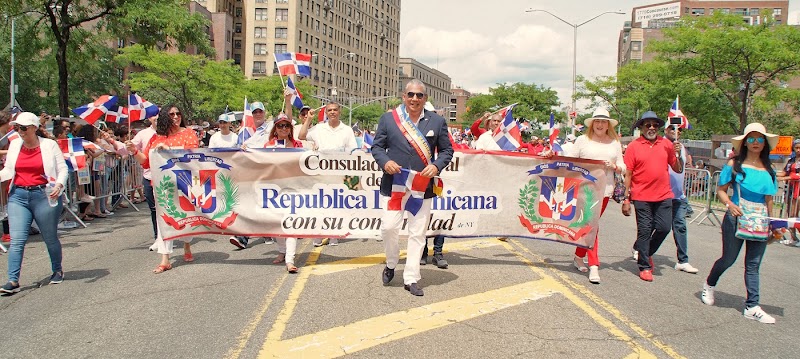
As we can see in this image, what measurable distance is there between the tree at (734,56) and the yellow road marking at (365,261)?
23.0m

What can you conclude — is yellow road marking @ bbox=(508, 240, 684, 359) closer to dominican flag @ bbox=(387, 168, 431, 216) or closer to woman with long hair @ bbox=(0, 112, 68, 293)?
dominican flag @ bbox=(387, 168, 431, 216)

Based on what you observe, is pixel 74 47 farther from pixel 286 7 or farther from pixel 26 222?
pixel 286 7

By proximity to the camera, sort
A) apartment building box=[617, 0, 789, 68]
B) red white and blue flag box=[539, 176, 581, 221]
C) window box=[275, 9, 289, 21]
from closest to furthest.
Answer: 1. red white and blue flag box=[539, 176, 581, 221]
2. window box=[275, 9, 289, 21]
3. apartment building box=[617, 0, 789, 68]

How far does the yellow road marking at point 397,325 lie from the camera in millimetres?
4457

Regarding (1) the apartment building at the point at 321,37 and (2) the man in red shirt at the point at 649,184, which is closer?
(2) the man in red shirt at the point at 649,184

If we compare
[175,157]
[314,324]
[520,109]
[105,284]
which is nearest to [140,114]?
[175,157]

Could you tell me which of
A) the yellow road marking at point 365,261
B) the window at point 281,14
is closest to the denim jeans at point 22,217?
the yellow road marking at point 365,261

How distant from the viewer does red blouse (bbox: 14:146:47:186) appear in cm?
629

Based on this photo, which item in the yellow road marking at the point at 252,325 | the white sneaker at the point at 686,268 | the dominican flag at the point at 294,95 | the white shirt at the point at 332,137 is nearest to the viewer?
the yellow road marking at the point at 252,325

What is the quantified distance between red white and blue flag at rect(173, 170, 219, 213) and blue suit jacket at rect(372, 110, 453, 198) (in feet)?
7.85

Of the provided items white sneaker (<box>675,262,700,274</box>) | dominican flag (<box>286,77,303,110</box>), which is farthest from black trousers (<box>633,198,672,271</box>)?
dominican flag (<box>286,77,303,110</box>)

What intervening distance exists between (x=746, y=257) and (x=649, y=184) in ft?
4.71

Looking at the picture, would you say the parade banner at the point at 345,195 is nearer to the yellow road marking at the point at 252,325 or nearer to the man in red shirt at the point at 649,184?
the man in red shirt at the point at 649,184

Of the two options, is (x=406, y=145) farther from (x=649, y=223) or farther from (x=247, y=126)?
(x=247, y=126)
